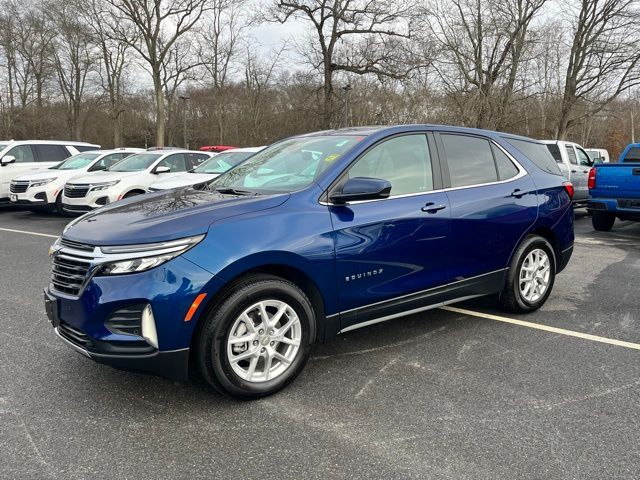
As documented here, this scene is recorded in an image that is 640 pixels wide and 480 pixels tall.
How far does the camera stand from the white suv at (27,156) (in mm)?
12625

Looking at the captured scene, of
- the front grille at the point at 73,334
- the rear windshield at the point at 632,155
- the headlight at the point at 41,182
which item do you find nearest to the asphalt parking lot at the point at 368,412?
the front grille at the point at 73,334

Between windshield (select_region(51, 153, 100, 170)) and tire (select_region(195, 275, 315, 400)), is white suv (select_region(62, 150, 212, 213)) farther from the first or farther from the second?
tire (select_region(195, 275, 315, 400))

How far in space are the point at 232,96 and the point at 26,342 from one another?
4553 cm

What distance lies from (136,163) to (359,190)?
31.6ft

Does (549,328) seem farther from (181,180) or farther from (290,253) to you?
(181,180)

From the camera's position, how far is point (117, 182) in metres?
10.7

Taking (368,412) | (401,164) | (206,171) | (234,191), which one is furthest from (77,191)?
(368,412)

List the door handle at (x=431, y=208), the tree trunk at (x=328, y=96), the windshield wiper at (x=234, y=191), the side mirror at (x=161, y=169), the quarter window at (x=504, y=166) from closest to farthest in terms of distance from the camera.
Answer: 1. the windshield wiper at (x=234, y=191)
2. the door handle at (x=431, y=208)
3. the quarter window at (x=504, y=166)
4. the side mirror at (x=161, y=169)
5. the tree trunk at (x=328, y=96)

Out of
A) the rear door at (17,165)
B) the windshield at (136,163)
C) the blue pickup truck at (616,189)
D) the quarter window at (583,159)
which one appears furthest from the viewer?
the quarter window at (583,159)

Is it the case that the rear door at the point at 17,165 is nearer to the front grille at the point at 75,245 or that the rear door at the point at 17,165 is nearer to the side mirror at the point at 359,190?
the front grille at the point at 75,245

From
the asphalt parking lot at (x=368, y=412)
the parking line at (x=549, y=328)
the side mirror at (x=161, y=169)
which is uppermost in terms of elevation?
the side mirror at (x=161, y=169)

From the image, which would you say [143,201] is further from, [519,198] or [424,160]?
[519,198]

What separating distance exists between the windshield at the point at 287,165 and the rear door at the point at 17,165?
10.8m

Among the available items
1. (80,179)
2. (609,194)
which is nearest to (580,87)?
(609,194)
